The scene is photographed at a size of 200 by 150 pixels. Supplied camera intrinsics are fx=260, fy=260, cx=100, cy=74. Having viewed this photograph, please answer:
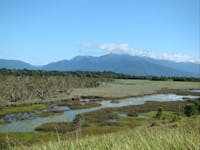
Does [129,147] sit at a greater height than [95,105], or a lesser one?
greater

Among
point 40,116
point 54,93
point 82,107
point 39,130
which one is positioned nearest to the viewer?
point 39,130

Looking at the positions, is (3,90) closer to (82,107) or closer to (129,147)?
(82,107)

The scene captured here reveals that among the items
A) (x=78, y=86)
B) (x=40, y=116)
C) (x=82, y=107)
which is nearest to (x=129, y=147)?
(x=40, y=116)

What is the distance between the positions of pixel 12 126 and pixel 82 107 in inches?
874

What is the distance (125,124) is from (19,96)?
41055mm

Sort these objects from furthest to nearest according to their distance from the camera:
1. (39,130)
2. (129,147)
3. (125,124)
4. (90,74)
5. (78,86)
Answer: (90,74) → (78,86) → (125,124) → (39,130) → (129,147)

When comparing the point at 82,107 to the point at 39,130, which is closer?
the point at 39,130

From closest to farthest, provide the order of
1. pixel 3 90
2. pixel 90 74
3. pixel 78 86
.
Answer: pixel 3 90
pixel 78 86
pixel 90 74

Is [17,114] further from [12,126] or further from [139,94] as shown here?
[139,94]

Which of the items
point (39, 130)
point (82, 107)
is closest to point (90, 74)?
point (82, 107)

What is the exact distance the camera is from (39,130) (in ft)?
136

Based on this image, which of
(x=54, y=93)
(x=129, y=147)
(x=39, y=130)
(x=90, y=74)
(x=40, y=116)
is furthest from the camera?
(x=90, y=74)

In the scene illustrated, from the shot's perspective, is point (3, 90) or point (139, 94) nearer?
point (3, 90)

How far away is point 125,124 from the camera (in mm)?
45219
